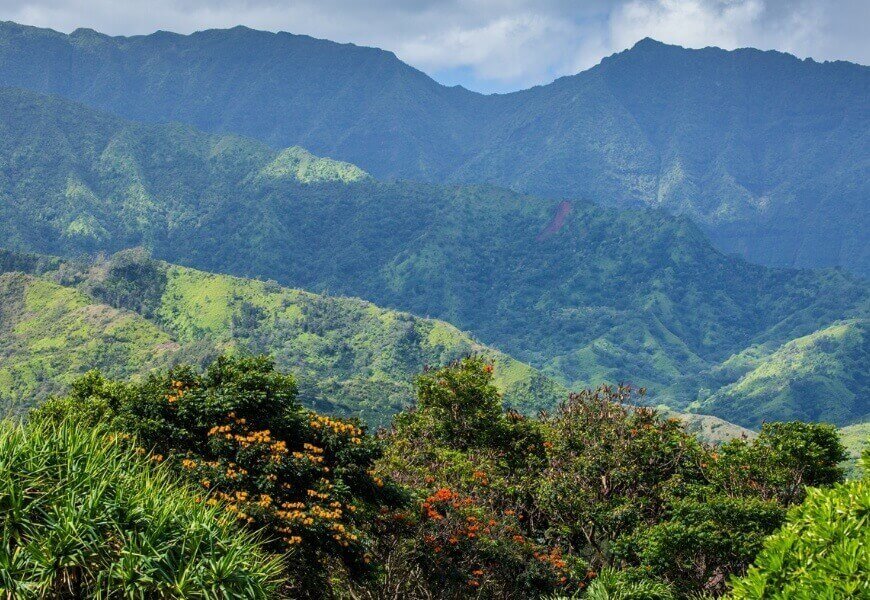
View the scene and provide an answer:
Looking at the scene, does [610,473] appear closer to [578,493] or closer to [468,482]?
[578,493]

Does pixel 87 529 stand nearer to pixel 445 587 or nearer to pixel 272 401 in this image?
pixel 272 401

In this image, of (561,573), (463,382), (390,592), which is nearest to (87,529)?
(390,592)

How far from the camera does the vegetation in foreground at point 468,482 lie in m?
26.4

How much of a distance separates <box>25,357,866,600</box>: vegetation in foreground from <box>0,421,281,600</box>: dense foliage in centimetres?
553

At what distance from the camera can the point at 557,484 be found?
137ft

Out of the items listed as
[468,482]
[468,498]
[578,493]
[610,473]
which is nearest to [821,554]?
[468,498]

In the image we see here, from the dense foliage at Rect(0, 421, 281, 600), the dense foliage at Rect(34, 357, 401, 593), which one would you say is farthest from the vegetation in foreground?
the dense foliage at Rect(0, 421, 281, 600)

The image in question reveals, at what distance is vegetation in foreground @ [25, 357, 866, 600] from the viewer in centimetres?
2644

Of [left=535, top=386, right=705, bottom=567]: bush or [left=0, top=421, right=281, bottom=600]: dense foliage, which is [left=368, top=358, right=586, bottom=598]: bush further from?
[left=0, top=421, right=281, bottom=600]: dense foliage

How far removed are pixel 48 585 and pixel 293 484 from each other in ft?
42.4

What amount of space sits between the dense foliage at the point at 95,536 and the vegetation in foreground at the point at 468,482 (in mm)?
5527

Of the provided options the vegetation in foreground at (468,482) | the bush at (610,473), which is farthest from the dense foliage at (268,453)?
the bush at (610,473)

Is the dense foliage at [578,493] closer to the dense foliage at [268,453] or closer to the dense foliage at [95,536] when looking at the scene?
the dense foliage at [268,453]

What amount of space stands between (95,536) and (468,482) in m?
27.2
